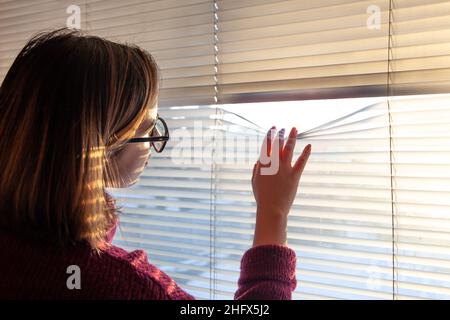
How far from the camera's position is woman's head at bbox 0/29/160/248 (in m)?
0.75

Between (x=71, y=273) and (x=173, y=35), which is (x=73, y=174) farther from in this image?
(x=173, y=35)

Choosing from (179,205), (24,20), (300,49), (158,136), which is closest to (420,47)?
(300,49)

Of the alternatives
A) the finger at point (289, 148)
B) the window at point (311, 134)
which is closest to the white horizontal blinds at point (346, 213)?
the window at point (311, 134)

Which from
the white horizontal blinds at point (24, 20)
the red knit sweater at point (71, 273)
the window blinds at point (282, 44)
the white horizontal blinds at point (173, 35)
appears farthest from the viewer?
the white horizontal blinds at point (24, 20)

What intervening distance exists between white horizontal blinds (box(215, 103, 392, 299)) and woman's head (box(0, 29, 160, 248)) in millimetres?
546

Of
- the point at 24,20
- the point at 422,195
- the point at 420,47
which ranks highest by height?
the point at 24,20

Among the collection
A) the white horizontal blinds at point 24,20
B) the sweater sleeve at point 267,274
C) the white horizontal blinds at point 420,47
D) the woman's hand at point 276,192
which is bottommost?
the sweater sleeve at point 267,274

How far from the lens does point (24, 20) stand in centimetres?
172

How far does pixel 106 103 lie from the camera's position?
0.78 m

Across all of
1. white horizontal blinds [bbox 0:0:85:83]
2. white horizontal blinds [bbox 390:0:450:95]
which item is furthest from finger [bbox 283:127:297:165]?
white horizontal blinds [bbox 0:0:85:83]

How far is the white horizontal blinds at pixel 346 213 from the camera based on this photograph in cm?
→ 112

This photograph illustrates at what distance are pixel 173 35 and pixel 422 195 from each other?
33.1 inches

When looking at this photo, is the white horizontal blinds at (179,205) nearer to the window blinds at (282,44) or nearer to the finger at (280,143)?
the window blinds at (282,44)
